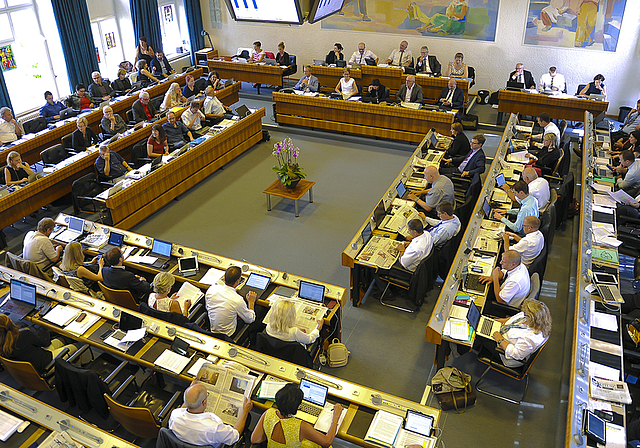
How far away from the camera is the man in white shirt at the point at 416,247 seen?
5.44m

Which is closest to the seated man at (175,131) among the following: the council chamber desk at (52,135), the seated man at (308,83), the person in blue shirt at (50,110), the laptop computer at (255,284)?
the council chamber desk at (52,135)

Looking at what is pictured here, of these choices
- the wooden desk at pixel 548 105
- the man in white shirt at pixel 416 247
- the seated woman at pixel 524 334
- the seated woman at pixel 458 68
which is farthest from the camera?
the seated woman at pixel 458 68

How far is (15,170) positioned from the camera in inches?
290

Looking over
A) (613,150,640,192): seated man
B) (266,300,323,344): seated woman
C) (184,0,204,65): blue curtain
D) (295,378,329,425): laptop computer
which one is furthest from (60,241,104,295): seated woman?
(184,0,204,65): blue curtain

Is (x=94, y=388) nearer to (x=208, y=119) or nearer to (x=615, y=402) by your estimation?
(x=615, y=402)

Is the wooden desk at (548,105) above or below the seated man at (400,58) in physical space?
below

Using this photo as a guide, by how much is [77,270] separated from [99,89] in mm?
6907

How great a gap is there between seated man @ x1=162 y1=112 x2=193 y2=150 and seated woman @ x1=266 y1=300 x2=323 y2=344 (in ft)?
18.0

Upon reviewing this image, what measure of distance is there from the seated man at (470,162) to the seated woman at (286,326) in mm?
4338

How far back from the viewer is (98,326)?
185 inches

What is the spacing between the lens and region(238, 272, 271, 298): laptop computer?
514 cm

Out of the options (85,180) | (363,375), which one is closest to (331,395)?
(363,375)

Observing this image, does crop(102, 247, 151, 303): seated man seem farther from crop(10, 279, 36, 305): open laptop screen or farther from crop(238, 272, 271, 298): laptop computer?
crop(238, 272, 271, 298): laptop computer

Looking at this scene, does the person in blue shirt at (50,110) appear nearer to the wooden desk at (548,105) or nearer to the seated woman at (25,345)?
the seated woman at (25,345)
